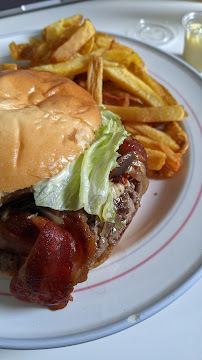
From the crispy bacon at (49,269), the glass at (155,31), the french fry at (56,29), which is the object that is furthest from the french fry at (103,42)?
the crispy bacon at (49,269)

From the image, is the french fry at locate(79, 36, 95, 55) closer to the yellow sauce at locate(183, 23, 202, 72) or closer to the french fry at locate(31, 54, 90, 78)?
the french fry at locate(31, 54, 90, 78)

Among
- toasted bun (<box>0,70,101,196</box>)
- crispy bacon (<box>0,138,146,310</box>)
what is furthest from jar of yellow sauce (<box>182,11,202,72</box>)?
crispy bacon (<box>0,138,146,310</box>)

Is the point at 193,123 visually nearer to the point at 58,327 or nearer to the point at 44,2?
the point at 58,327

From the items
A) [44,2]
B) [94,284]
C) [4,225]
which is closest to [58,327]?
[94,284]

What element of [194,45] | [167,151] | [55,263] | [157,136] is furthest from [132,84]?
[55,263]

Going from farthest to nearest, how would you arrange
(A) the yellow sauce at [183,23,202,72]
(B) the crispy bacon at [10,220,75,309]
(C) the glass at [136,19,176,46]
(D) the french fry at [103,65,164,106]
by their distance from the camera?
(C) the glass at [136,19,176,46] → (A) the yellow sauce at [183,23,202,72] → (D) the french fry at [103,65,164,106] → (B) the crispy bacon at [10,220,75,309]

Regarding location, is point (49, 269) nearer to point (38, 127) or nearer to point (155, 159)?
point (38, 127)
